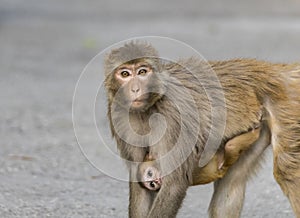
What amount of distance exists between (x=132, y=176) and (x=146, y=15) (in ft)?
57.4

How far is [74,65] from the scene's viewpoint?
18.1 meters

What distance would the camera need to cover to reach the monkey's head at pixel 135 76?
7.09 meters

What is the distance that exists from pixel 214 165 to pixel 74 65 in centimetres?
1093

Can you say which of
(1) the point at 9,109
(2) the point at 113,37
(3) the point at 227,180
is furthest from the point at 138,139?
(2) the point at 113,37

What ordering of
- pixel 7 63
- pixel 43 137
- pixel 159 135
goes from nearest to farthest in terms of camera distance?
pixel 159 135, pixel 43 137, pixel 7 63

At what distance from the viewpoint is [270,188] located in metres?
9.70

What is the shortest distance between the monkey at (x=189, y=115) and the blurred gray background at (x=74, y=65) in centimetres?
71

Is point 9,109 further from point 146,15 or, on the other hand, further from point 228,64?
point 146,15

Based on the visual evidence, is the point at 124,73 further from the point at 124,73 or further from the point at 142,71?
the point at 142,71

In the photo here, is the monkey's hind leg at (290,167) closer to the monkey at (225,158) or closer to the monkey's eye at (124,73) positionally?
the monkey at (225,158)

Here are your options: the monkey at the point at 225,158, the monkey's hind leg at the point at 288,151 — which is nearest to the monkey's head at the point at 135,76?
the monkey at the point at 225,158

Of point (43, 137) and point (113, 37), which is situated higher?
point (43, 137)

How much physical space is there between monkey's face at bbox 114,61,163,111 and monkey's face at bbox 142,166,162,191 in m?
0.46

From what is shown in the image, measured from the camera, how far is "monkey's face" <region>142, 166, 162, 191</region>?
23.6 ft
